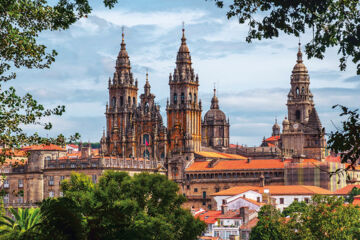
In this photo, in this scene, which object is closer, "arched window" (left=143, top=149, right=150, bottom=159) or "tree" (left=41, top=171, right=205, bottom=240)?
"tree" (left=41, top=171, right=205, bottom=240)

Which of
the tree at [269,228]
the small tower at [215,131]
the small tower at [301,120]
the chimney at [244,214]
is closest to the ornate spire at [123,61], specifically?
the small tower at [215,131]

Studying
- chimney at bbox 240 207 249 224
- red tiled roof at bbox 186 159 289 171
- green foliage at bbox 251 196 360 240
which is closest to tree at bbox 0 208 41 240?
green foliage at bbox 251 196 360 240

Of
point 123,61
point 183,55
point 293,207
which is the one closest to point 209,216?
point 293,207

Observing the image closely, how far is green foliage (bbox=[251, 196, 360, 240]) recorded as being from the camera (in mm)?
83125

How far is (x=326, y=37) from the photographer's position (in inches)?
1086

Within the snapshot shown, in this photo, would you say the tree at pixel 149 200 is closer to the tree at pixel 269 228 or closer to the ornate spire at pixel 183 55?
the tree at pixel 269 228

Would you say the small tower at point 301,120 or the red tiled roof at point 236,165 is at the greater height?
the small tower at point 301,120

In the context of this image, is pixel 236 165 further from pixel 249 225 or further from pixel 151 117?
pixel 249 225

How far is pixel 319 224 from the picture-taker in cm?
8344

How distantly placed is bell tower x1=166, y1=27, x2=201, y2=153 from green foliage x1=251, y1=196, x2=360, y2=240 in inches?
A: 2397

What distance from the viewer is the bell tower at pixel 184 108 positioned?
510 ft

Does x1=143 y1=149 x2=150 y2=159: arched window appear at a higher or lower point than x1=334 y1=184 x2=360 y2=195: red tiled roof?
higher

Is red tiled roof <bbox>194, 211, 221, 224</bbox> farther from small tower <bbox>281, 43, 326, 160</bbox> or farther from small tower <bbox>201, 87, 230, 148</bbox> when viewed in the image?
small tower <bbox>201, 87, 230, 148</bbox>

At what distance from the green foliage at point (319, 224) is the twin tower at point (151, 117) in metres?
60.9
